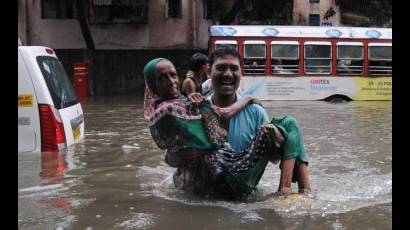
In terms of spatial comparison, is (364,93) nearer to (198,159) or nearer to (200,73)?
(200,73)

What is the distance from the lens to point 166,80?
4758mm

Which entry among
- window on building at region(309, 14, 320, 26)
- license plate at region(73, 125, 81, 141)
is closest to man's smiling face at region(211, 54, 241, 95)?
license plate at region(73, 125, 81, 141)

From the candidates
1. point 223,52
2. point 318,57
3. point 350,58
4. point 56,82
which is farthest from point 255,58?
point 223,52

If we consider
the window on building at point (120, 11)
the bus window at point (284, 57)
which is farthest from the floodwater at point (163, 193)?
the window on building at point (120, 11)

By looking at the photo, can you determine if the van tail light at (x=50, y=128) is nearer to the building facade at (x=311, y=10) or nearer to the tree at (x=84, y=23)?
the tree at (x=84, y=23)

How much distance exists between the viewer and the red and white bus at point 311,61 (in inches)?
746

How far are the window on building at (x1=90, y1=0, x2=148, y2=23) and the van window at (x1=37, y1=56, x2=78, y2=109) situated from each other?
64.9ft

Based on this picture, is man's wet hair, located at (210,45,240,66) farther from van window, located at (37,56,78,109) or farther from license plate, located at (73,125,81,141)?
license plate, located at (73,125,81,141)

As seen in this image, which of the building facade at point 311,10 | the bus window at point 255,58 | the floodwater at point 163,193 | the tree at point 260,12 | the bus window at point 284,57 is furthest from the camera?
the building facade at point 311,10

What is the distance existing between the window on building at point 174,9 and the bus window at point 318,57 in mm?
9766

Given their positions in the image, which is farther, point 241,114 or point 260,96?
point 260,96

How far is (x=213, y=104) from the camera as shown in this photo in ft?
16.6
